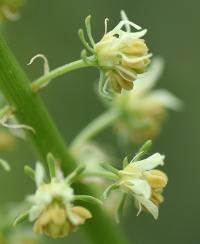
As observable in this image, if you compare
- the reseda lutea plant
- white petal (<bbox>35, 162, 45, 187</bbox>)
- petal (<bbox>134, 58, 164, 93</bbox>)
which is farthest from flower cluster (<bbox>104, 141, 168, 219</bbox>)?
petal (<bbox>134, 58, 164, 93</bbox>)

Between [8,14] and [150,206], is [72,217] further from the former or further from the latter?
[8,14]

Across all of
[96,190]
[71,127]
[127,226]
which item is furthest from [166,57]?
[96,190]

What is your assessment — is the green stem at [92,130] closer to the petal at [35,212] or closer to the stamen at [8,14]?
the stamen at [8,14]

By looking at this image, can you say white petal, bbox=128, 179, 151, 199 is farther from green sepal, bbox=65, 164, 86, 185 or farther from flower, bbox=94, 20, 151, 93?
flower, bbox=94, 20, 151, 93

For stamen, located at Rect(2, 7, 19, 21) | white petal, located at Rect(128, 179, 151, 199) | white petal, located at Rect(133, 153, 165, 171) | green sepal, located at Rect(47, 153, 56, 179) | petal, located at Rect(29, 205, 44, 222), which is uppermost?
stamen, located at Rect(2, 7, 19, 21)

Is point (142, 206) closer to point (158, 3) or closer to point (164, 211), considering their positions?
point (164, 211)

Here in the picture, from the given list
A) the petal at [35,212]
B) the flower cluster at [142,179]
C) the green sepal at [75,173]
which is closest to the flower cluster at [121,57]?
the flower cluster at [142,179]

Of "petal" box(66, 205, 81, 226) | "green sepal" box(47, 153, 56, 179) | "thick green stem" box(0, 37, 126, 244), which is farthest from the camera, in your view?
"thick green stem" box(0, 37, 126, 244)
